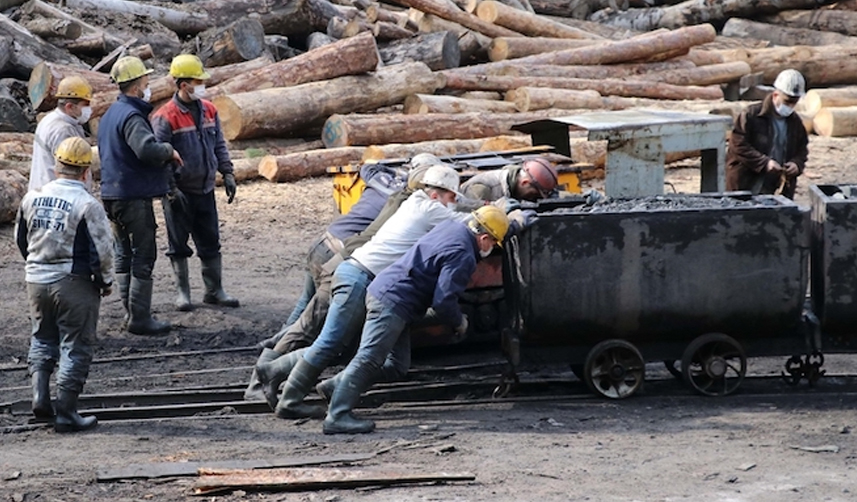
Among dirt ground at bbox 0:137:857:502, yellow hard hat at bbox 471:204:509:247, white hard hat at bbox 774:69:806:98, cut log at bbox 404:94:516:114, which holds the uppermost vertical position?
cut log at bbox 404:94:516:114

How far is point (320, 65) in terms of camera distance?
61.3 ft

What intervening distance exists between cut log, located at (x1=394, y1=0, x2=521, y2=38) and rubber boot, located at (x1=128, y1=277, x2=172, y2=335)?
43.1ft

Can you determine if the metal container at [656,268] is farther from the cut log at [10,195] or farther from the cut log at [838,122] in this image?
the cut log at [838,122]

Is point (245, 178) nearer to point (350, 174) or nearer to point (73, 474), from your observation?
point (350, 174)

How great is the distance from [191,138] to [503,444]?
4668 millimetres

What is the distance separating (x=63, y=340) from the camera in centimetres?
841

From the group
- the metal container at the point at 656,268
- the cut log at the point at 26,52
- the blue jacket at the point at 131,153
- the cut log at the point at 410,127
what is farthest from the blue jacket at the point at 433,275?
the cut log at the point at 26,52

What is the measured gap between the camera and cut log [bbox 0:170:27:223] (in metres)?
14.1

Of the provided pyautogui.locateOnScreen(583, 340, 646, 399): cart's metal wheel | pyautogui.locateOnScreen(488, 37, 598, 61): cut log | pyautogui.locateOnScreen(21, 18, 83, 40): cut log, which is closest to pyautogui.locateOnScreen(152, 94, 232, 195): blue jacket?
pyautogui.locateOnScreen(583, 340, 646, 399): cart's metal wheel

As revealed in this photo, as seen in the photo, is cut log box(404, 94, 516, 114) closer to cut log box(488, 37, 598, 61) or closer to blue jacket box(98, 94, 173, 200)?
cut log box(488, 37, 598, 61)

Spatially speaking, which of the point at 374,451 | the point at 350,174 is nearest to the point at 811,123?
the point at 350,174

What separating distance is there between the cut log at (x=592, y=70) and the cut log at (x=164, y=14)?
4.78 meters

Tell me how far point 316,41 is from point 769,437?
1432 centimetres

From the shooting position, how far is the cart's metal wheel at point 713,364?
905 cm
